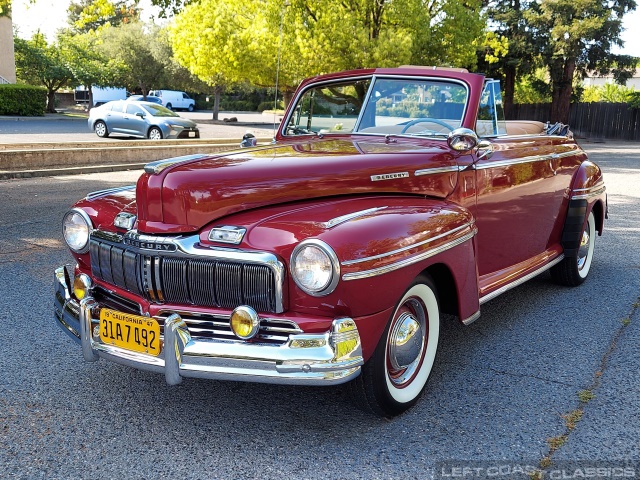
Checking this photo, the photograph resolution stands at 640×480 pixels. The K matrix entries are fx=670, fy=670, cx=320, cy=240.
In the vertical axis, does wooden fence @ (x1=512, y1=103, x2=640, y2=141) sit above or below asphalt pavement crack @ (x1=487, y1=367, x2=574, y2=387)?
above

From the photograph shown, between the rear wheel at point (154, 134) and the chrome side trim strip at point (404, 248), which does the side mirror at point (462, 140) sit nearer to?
the chrome side trim strip at point (404, 248)

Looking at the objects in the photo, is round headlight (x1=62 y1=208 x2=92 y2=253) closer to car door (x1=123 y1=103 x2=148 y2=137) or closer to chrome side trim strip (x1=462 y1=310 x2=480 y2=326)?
chrome side trim strip (x1=462 y1=310 x2=480 y2=326)

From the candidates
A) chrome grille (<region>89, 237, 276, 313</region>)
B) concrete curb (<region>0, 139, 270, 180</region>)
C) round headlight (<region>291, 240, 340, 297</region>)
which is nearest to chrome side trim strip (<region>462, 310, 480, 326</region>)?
round headlight (<region>291, 240, 340, 297</region>)

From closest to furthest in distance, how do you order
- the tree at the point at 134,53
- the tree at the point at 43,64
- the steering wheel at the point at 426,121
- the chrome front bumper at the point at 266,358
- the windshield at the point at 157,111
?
the chrome front bumper at the point at 266,358 < the steering wheel at the point at 426,121 < the windshield at the point at 157,111 < the tree at the point at 43,64 < the tree at the point at 134,53

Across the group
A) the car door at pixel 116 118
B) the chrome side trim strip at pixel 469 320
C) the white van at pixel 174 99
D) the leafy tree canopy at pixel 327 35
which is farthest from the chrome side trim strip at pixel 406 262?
the white van at pixel 174 99

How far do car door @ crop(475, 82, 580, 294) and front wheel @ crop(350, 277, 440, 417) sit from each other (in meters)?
0.82

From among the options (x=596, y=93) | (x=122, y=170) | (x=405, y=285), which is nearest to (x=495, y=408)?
(x=405, y=285)

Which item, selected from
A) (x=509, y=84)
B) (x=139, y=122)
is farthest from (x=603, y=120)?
(x=139, y=122)

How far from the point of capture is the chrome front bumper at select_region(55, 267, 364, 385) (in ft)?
9.23

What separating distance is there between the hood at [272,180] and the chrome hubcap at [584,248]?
248cm

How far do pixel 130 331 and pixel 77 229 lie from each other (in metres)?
0.89

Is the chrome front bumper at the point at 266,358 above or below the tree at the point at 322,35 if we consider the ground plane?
below

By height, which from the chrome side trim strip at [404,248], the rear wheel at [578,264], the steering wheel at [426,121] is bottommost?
the rear wheel at [578,264]

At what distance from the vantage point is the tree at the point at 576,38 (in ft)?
92.4
